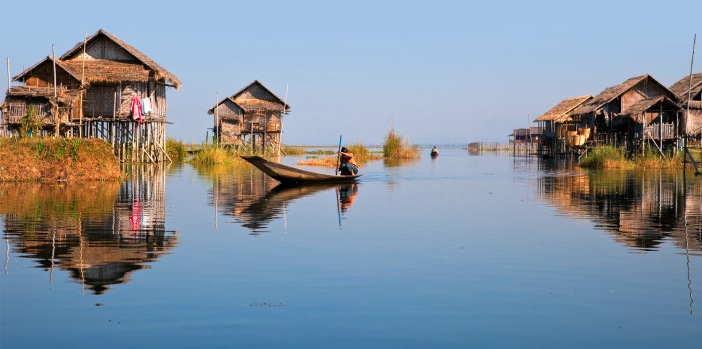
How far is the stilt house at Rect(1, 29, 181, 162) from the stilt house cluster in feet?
83.7

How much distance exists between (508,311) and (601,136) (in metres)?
53.0

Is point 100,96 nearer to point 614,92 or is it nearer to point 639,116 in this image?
point 639,116

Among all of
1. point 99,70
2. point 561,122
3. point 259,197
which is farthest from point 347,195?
point 561,122

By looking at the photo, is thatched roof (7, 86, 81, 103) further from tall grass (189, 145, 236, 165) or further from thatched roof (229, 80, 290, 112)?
thatched roof (229, 80, 290, 112)

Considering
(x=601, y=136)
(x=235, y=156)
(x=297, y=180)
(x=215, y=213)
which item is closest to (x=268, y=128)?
(x=235, y=156)

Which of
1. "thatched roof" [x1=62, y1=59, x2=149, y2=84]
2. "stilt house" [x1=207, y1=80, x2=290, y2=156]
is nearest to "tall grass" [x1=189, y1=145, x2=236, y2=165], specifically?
"thatched roof" [x1=62, y1=59, x2=149, y2=84]

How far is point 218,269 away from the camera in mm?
10445

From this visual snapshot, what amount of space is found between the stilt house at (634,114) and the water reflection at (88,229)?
32456mm

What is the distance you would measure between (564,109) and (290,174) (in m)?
44.0

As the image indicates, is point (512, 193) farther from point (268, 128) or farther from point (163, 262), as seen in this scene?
point (268, 128)

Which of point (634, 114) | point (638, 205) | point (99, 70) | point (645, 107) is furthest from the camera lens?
point (634, 114)

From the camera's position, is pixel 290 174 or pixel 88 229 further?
pixel 290 174

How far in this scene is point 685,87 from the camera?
54.1 metres

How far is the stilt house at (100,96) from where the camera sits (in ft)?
116
